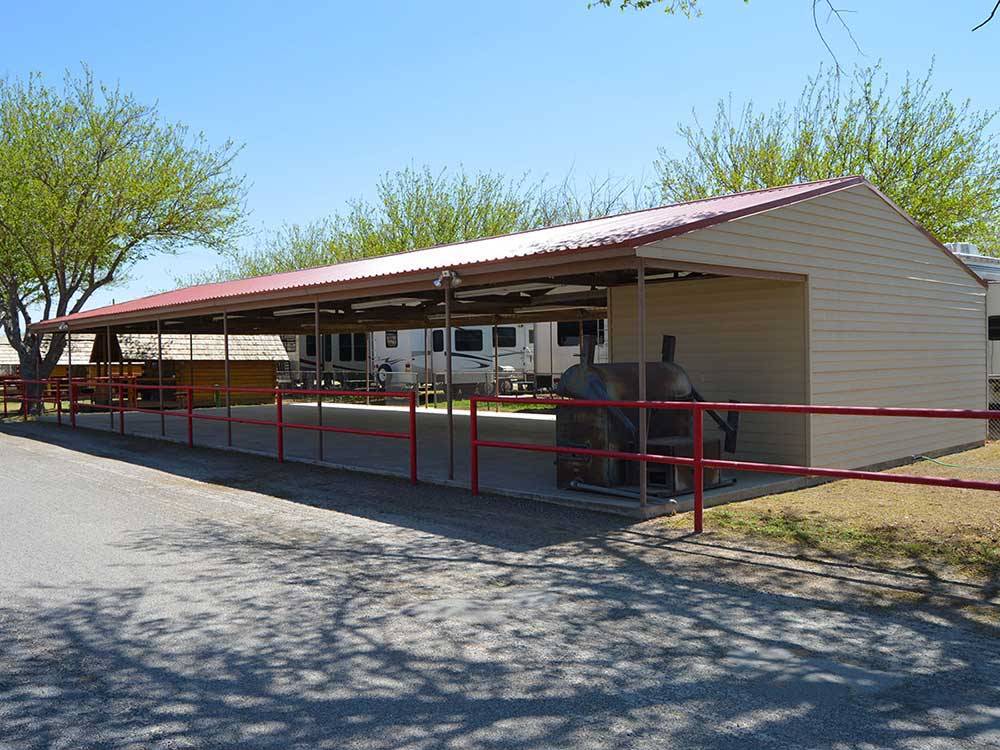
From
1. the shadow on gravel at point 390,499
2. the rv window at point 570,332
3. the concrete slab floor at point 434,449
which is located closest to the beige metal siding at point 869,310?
the concrete slab floor at point 434,449

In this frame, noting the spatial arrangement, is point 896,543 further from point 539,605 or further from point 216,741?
point 216,741

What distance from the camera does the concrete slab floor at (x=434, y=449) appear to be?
897 cm

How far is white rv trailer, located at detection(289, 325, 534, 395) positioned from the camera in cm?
2867

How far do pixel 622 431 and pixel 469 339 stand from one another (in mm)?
21149

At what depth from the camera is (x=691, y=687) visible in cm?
405

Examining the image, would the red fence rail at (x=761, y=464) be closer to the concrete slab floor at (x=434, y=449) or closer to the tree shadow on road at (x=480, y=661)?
the concrete slab floor at (x=434, y=449)

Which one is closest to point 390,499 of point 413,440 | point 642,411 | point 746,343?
point 413,440

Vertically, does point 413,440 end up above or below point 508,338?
below

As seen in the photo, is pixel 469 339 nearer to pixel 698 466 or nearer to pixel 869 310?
pixel 869 310

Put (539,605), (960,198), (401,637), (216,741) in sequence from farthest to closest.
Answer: (960,198), (539,605), (401,637), (216,741)

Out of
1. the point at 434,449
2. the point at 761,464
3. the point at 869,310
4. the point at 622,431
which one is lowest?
the point at 434,449

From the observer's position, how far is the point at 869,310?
451 inches

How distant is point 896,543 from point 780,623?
2.40m

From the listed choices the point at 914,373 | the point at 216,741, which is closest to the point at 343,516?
the point at 216,741
